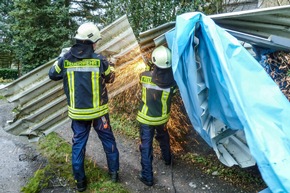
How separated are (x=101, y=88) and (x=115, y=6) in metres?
2.80

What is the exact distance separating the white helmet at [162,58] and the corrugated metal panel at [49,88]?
0.59 meters

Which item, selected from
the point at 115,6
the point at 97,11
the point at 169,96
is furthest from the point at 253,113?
the point at 97,11

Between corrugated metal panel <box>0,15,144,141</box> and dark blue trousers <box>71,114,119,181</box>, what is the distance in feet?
2.18

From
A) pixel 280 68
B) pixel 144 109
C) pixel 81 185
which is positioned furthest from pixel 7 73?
pixel 280 68

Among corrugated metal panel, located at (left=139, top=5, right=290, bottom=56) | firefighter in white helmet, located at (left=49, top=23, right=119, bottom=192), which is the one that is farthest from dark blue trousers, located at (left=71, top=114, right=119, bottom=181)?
corrugated metal panel, located at (left=139, top=5, right=290, bottom=56)

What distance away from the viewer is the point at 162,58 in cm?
350

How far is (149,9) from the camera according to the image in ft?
16.9

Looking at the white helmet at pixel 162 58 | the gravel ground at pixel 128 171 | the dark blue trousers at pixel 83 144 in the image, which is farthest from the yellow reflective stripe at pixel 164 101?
the gravel ground at pixel 128 171

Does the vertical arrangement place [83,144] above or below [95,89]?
below

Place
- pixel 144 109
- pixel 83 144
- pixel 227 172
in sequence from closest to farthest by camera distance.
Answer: pixel 83 144 < pixel 144 109 < pixel 227 172

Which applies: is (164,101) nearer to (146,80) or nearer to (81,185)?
(146,80)

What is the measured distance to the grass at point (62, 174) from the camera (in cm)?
368

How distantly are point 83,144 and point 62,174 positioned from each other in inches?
31.5

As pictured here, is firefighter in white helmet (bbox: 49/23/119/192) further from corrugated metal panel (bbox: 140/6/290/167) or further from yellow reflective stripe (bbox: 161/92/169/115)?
corrugated metal panel (bbox: 140/6/290/167)
